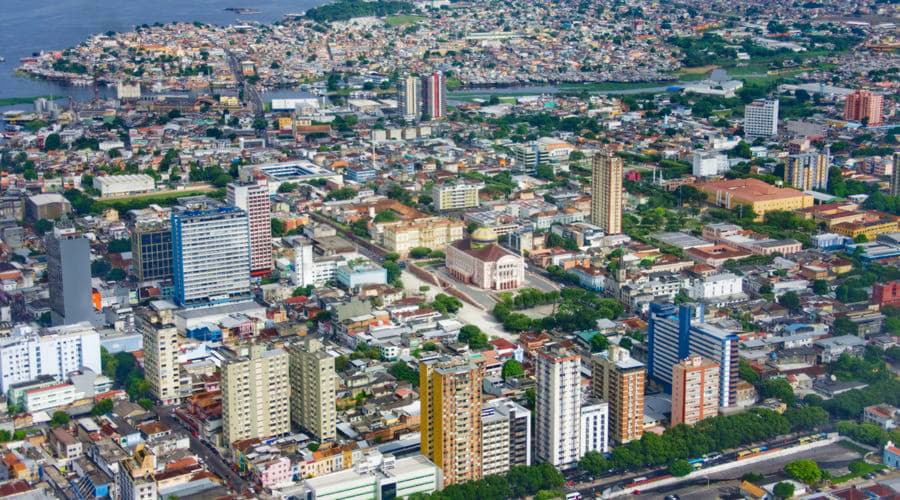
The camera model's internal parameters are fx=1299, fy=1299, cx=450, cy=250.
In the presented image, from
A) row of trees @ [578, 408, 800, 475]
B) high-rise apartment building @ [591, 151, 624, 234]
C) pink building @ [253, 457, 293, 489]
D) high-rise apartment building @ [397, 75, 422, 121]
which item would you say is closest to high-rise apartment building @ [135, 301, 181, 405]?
pink building @ [253, 457, 293, 489]

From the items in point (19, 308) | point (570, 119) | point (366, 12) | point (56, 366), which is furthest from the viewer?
point (366, 12)

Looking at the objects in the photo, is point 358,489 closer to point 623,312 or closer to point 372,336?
point 372,336

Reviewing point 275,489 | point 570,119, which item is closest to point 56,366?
point 275,489

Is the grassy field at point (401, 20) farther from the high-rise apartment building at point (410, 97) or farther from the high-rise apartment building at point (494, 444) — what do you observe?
the high-rise apartment building at point (494, 444)

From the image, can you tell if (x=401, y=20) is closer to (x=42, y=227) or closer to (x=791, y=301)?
(x=42, y=227)

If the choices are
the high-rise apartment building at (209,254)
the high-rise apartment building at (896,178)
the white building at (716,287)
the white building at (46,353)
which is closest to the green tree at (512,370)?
the white building at (716,287)

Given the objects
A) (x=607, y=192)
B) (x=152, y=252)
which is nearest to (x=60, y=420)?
(x=152, y=252)
